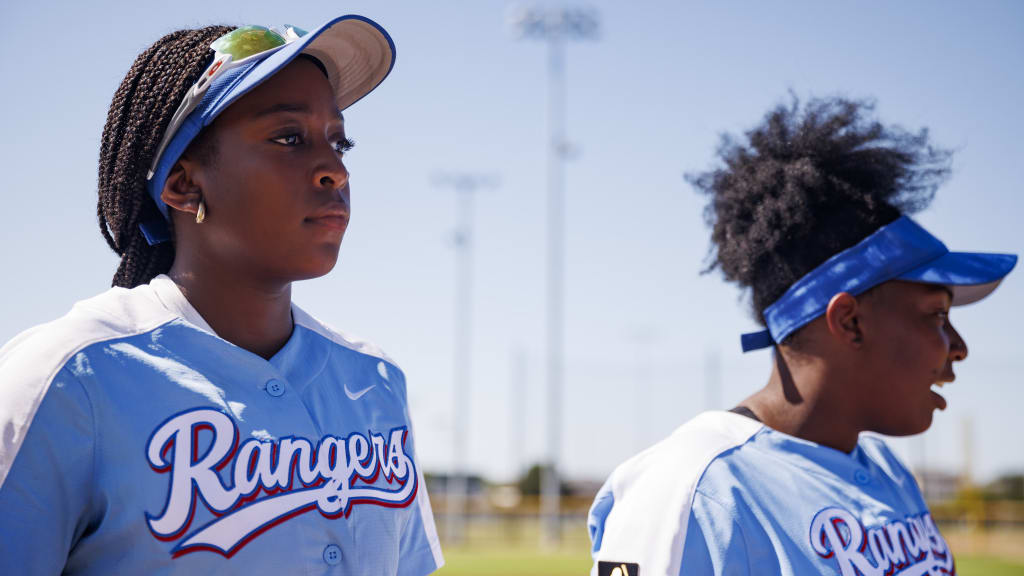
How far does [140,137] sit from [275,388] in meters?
0.72

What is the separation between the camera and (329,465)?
6.57 feet

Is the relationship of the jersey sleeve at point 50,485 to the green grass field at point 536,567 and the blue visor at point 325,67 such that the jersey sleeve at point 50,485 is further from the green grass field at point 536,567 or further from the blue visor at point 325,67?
the green grass field at point 536,567

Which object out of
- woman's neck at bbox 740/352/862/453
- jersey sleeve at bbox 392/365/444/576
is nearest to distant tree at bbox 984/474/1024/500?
woman's neck at bbox 740/352/862/453

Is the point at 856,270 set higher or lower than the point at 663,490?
higher

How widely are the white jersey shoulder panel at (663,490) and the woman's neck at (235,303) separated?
1.00 metres

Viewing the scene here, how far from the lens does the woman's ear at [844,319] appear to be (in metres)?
2.72

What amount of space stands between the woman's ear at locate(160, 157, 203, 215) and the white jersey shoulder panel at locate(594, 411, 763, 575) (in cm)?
132

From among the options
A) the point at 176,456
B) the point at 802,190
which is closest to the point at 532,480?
the point at 802,190

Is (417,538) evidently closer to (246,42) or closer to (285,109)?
(285,109)

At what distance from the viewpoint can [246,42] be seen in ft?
7.23

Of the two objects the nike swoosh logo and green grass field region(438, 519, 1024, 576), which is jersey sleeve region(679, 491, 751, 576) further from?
green grass field region(438, 519, 1024, 576)

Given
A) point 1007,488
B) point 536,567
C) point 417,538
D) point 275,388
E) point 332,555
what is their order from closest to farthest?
point 332,555 < point 275,388 < point 417,538 < point 536,567 < point 1007,488

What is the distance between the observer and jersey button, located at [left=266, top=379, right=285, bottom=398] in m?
2.01

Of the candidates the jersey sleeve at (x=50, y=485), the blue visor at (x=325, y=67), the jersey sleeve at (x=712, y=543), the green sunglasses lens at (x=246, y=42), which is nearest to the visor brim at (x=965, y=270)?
the jersey sleeve at (x=712, y=543)
